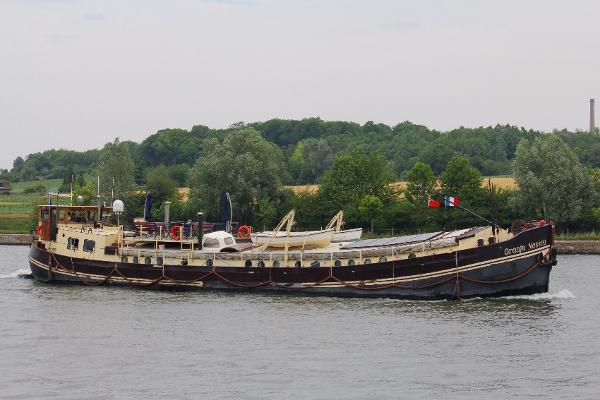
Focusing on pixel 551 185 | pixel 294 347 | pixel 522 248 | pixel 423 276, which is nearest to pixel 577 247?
pixel 551 185

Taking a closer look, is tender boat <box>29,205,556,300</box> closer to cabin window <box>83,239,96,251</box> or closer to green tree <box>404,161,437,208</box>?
cabin window <box>83,239,96,251</box>

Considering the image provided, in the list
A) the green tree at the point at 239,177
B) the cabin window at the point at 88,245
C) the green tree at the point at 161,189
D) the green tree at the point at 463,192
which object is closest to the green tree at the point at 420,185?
the green tree at the point at 463,192

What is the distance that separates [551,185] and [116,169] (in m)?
52.7

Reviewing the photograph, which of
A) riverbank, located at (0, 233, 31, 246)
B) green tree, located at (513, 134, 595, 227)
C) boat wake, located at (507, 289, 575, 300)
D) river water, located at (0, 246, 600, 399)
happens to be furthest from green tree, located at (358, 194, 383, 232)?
river water, located at (0, 246, 600, 399)

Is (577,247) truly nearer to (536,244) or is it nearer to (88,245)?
(536,244)

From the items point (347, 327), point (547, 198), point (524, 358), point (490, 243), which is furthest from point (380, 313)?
point (547, 198)

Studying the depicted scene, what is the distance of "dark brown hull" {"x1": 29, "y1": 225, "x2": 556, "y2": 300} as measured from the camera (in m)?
59.7

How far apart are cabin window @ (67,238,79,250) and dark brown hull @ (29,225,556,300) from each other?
27.0ft

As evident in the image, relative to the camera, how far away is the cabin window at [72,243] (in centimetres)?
7225

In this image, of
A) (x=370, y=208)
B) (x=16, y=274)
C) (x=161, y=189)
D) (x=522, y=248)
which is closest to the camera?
(x=522, y=248)

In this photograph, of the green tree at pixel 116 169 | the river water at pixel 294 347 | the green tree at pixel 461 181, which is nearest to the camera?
the river water at pixel 294 347

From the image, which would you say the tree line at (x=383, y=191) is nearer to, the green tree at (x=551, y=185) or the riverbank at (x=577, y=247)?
the green tree at (x=551, y=185)

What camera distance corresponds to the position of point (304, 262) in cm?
6412

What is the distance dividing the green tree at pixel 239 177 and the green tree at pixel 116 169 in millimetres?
15400
